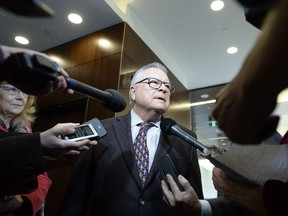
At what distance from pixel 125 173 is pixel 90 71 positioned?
7.81ft

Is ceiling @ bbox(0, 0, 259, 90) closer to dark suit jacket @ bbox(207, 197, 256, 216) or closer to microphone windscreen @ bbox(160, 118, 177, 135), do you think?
microphone windscreen @ bbox(160, 118, 177, 135)

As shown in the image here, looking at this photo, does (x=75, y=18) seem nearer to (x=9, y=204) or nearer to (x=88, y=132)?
(x=88, y=132)

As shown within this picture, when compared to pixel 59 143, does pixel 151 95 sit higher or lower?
higher

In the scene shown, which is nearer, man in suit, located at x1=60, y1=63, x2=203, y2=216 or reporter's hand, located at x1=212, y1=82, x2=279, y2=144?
reporter's hand, located at x1=212, y1=82, x2=279, y2=144

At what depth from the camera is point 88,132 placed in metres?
1.25

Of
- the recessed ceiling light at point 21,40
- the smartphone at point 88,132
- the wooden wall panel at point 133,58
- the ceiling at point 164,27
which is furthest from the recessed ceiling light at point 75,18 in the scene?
the smartphone at point 88,132

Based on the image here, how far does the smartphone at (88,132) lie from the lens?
3.92ft

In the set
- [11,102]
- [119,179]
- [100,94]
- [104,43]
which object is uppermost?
[104,43]

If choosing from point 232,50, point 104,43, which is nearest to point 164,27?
point 104,43

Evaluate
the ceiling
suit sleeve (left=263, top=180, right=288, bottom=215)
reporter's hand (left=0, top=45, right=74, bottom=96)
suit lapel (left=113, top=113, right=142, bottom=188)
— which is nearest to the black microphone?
suit lapel (left=113, top=113, right=142, bottom=188)

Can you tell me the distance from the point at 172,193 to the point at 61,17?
3037 millimetres

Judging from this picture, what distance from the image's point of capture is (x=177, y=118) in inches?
192

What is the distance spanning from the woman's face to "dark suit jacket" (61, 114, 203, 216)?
0.56 metres

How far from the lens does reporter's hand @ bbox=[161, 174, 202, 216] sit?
1.21 metres
